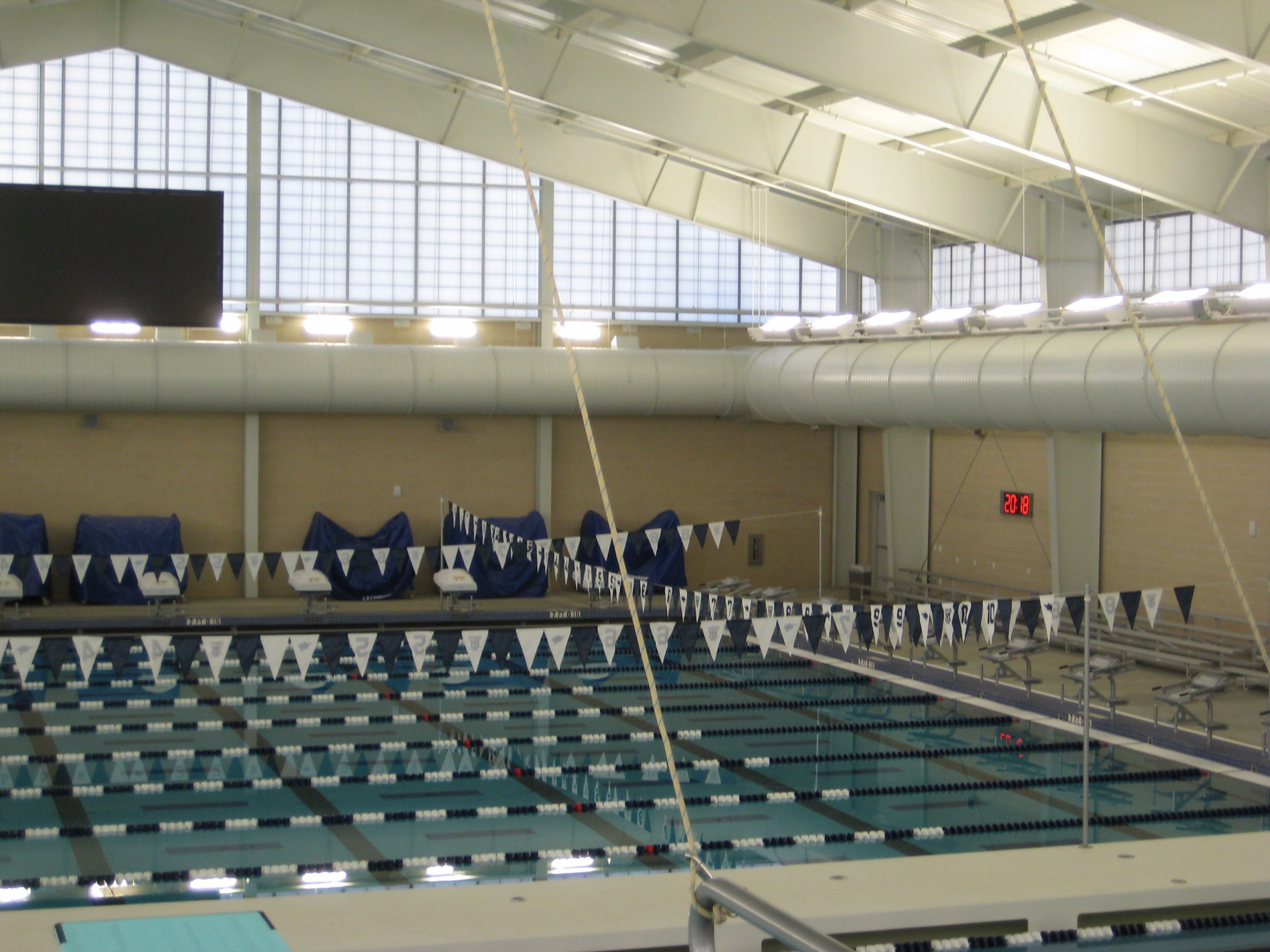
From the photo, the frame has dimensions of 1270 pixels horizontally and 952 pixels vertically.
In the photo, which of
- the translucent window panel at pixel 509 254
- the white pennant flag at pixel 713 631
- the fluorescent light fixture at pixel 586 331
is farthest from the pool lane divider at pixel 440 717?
the translucent window panel at pixel 509 254

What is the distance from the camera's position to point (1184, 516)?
16359 millimetres

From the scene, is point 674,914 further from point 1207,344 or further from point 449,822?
point 1207,344

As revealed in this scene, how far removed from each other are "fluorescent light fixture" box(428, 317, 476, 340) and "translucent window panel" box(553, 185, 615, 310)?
5.17 feet

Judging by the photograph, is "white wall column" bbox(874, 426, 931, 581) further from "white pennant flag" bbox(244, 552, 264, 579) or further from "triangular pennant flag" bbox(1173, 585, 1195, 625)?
"white pennant flag" bbox(244, 552, 264, 579)

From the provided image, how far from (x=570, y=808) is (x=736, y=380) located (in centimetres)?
1168

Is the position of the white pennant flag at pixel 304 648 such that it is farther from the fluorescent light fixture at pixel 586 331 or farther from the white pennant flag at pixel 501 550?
the fluorescent light fixture at pixel 586 331

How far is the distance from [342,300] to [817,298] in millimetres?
7800

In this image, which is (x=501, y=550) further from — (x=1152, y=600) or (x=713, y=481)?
(x=1152, y=600)

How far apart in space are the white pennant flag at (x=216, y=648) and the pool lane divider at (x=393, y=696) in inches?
84.7

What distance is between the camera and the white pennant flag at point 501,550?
19.4 metres

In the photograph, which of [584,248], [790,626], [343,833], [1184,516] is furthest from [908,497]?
[343,833]

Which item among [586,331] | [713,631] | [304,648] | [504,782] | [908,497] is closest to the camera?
[504,782]

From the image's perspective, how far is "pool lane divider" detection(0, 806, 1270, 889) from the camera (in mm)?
8844

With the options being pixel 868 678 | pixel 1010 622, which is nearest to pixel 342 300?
pixel 868 678
